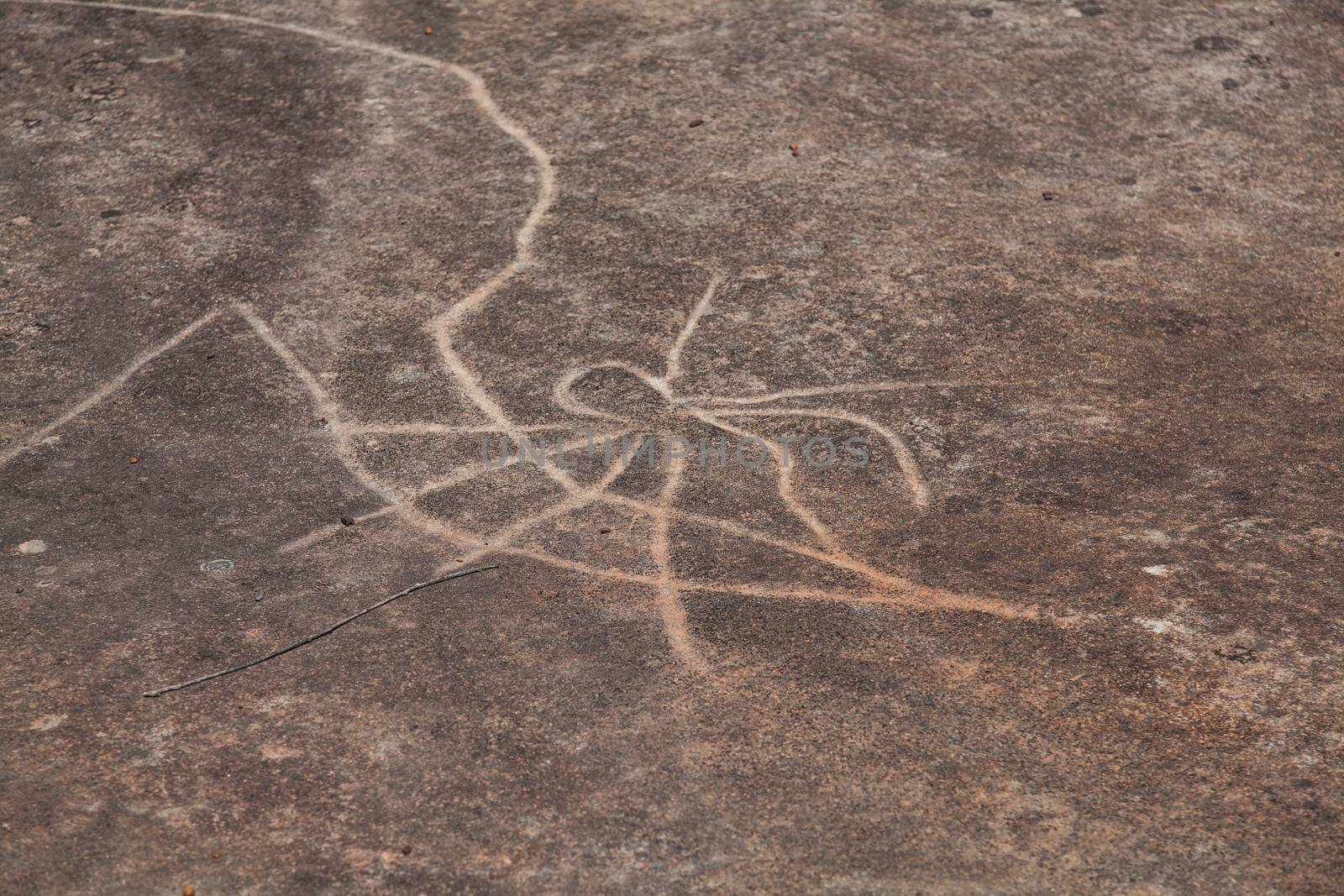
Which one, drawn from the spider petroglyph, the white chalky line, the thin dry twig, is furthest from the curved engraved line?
the white chalky line

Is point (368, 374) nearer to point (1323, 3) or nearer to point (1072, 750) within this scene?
point (1072, 750)

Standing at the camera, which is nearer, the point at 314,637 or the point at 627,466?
the point at 314,637

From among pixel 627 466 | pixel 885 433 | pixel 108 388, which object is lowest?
pixel 108 388

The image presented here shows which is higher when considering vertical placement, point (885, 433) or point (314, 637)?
point (885, 433)

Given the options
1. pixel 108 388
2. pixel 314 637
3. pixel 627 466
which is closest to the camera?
pixel 314 637

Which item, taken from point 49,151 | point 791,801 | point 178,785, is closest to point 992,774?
point 791,801

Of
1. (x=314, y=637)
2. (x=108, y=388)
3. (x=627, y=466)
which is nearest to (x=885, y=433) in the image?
(x=627, y=466)

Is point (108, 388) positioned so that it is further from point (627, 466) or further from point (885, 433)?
point (885, 433)

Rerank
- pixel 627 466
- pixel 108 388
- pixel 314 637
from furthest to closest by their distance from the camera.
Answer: pixel 108 388
pixel 627 466
pixel 314 637

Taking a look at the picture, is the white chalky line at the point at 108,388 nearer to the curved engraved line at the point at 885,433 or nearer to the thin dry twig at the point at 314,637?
the thin dry twig at the point at 314,637
